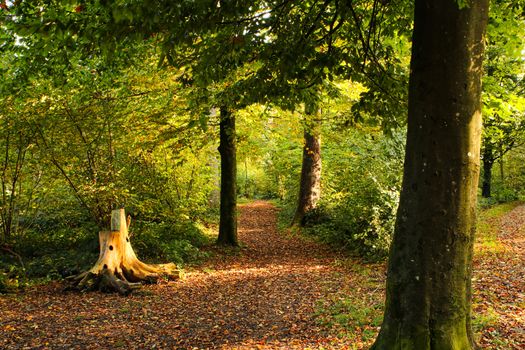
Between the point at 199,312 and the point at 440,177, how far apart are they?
4.59 meters

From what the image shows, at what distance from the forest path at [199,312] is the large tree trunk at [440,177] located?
1.49m

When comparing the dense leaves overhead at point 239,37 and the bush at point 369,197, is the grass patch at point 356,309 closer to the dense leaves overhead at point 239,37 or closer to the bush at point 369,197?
the bush at point 369,197

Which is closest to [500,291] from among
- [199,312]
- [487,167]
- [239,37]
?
[199,312]

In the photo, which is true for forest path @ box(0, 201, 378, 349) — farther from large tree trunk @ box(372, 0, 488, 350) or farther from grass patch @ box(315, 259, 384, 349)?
large tree trunk @ box(372, 0, 488, 350)

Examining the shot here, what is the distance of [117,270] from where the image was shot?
26.5 ft

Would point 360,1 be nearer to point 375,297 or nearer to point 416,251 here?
point 416,251

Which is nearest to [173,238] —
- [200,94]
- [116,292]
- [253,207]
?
[116,292]

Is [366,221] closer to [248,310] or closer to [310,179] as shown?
[248,310]

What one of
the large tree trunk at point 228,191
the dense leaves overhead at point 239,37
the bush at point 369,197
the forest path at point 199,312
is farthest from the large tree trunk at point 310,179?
the dense leaves overhead at point 239,37

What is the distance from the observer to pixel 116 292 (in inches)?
301

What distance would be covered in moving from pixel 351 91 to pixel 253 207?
1479 centimetres

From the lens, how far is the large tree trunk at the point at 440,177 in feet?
10.6

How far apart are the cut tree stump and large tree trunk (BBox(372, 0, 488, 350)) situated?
18.8ft

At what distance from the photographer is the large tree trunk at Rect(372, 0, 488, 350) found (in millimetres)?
3242
